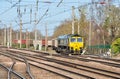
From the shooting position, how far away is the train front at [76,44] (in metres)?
47.8

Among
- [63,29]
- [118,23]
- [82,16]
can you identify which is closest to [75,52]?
[118,23]

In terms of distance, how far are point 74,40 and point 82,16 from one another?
2863cm

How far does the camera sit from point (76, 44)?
48.2 meters

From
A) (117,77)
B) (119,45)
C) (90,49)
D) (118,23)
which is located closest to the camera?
(117,77)

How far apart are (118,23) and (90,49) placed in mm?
14854

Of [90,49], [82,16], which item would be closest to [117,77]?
[90,49]

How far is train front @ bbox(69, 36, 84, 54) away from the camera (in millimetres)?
47812

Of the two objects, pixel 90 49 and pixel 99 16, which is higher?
pixel 99 16

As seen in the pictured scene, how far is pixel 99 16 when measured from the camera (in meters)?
73.0

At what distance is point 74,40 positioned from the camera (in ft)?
158

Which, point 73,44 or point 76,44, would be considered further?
point 76,44

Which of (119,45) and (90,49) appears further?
(90,49)

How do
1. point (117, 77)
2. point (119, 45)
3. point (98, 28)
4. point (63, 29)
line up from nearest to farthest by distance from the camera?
point (117, 77) < point (119, 45) < point (98, 28) < point (63, 29)

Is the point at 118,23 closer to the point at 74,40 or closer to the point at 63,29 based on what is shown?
the point at 74,40
